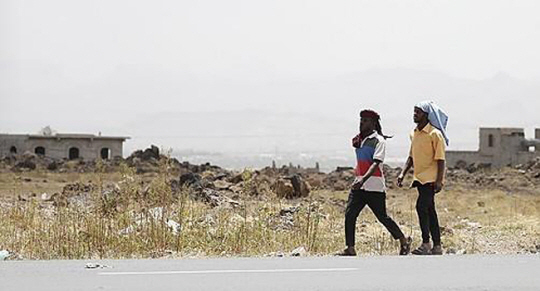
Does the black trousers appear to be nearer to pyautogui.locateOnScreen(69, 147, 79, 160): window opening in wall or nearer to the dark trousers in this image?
the dark trousers

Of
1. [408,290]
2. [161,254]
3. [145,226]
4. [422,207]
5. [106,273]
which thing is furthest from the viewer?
[145,226]

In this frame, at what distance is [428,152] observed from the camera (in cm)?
1044

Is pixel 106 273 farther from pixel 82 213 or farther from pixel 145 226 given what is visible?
pixel 82 213

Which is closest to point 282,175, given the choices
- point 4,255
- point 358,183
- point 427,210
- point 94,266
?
point 427,210

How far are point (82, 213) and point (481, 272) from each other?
6.68 m

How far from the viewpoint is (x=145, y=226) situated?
40.3 feet

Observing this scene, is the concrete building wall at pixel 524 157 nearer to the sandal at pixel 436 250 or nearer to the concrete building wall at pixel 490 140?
the concrete building wall at pixel 490 140

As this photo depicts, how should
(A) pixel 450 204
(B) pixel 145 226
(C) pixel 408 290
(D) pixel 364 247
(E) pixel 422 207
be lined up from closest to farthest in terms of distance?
(C) pixel 408 290 < (E) pixel 422 207 < (B) pixel 145 226 < (D) pixel 364 247 < (A) pixel 450 204

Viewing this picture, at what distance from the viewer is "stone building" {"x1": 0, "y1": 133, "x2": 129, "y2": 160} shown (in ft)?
213

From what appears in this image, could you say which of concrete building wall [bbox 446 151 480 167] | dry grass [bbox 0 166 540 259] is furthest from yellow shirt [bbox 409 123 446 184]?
concrete building wall [bbox 446 151 480 167]

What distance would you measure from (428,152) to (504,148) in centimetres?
5423

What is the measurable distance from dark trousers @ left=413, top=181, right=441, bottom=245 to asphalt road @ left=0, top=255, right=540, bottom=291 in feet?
2.07

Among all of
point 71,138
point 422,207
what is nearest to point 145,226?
point 422,207

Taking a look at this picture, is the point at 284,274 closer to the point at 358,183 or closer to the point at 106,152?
the point at 358,183
